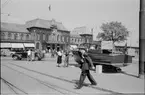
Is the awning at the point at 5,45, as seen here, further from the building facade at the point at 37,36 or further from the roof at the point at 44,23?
the roof at the point at 44,23

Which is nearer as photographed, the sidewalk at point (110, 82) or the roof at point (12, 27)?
the sidewalk at point (110, 82)

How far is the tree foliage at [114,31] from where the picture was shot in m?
59.5

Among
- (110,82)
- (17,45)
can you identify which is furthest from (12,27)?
(110,82)

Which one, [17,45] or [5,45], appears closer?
[5,45]

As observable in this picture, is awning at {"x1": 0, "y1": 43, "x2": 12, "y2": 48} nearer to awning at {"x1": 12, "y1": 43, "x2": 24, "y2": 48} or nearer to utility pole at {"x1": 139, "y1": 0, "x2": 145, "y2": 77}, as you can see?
awning at {"x1": 12, "y1": 43, "x2": 24, "y2": 48}

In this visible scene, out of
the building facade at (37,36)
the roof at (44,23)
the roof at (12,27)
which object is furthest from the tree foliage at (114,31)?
the roof at (12,27)

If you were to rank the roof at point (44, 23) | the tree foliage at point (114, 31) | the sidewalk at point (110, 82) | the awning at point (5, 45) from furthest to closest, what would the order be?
the roof at point (44, 23), the tree foliage at point (114, 31), the awning at point (5, 45), the sidewalk at point (110, 82)

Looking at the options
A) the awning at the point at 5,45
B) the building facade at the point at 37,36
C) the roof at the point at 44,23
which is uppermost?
the roof at the point at 44,23

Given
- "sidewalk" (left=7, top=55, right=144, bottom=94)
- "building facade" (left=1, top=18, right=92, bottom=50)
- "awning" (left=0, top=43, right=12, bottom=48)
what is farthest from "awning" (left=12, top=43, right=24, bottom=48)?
"sidewalk" (left=7, top=55, right=144, bottom=94)

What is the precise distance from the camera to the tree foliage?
5947 cm

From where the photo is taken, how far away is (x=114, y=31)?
59906mm

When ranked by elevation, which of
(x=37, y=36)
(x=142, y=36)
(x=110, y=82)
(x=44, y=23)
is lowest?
(x=110, y=82)

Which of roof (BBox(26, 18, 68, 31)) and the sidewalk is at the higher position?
roof (BBox(26, 18, 68, 31))

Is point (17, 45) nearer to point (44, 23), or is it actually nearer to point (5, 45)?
point (5, 45)
